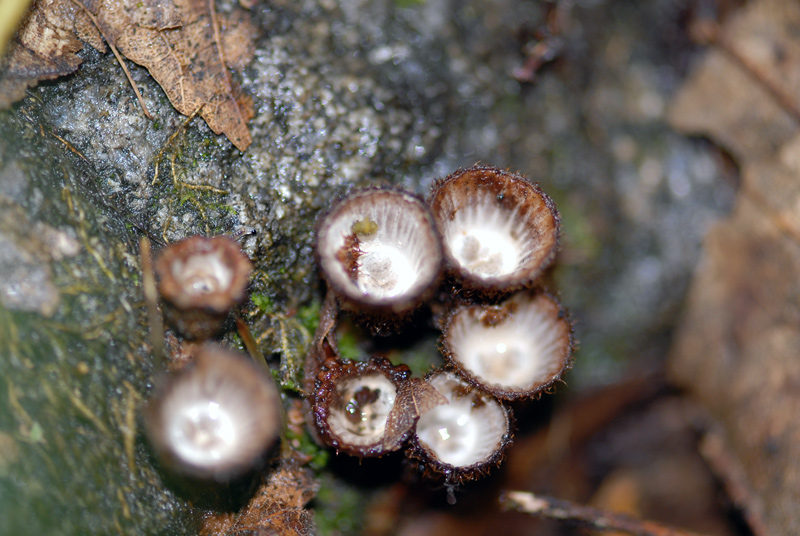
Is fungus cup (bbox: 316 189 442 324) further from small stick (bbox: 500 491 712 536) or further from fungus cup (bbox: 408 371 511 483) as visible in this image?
small stick (bbox: 500 491 712 536)

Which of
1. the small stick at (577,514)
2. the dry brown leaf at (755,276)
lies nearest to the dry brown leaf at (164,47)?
the small stick at (577,514)

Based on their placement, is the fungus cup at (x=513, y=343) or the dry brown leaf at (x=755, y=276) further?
the dry brown leaf at (x=755, y=276)

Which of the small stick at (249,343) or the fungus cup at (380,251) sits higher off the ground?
the fungus cup at (380,251)

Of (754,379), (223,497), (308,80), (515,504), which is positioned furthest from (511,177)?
(754,379)

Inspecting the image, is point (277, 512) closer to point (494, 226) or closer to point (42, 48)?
point (494, 226)

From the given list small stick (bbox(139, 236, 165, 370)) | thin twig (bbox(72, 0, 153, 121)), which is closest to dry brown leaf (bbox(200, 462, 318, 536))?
small stick (bbox(139, 236, 165, 370))

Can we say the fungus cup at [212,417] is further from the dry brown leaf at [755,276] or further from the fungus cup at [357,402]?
the dry brown leaf at [755,276]

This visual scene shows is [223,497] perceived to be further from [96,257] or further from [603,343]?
[603,343]

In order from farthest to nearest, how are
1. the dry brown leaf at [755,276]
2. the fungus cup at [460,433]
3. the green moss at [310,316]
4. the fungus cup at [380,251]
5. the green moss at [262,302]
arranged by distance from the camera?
the dry brown leaf at [755,276] < the green moss at [310,316] < the green moss at [262,302] < the fungus cup at [460,433] < the fungus cup at [380,251]
